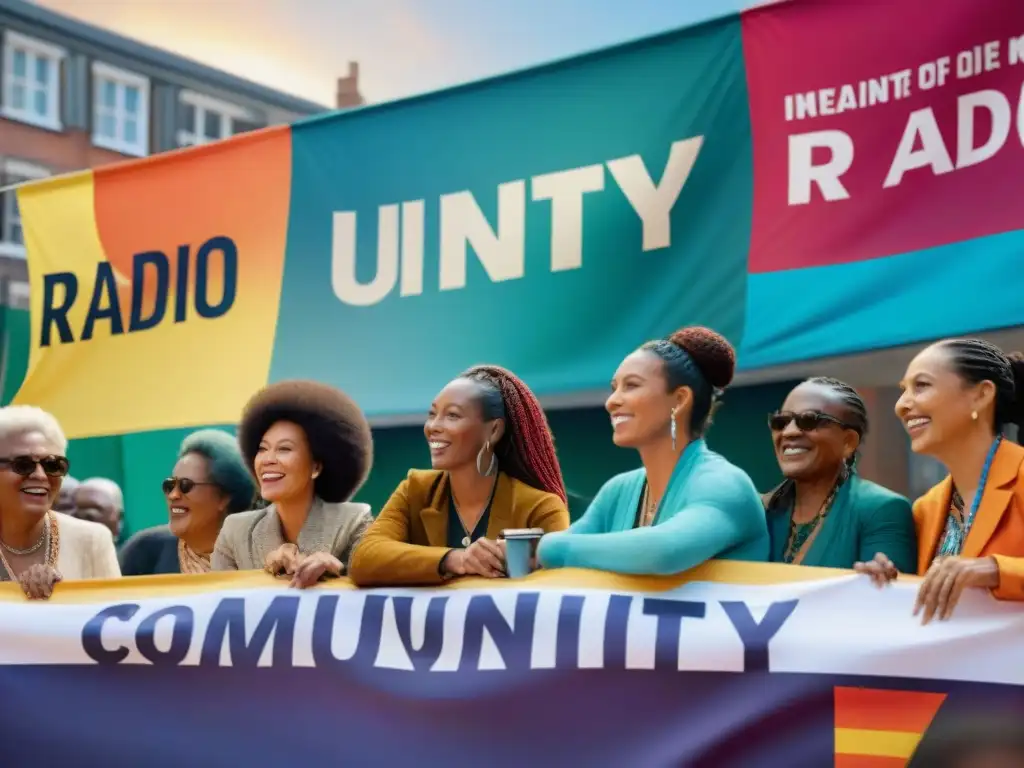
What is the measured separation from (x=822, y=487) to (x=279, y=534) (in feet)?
5.88

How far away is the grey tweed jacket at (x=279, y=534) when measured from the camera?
4.38m

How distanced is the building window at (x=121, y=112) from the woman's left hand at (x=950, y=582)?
87.7ft

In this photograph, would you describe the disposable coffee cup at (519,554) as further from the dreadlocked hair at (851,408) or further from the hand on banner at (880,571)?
the dreadlocked hair at (851,408)

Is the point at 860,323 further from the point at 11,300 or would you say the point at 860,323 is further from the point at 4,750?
the point at 11,300

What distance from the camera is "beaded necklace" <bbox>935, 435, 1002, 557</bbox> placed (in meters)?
3.45

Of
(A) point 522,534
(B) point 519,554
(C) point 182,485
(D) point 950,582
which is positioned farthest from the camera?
(C) point 182,485

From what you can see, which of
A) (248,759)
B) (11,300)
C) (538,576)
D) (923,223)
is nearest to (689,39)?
(923,223)

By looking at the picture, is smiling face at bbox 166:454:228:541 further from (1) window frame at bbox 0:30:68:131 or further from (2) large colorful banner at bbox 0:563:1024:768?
(1) window frame at bbox 0:30:68:131

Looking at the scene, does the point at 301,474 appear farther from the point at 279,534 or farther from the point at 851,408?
the point at 851,408

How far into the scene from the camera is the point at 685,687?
10.9 ft

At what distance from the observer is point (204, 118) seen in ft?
96.7

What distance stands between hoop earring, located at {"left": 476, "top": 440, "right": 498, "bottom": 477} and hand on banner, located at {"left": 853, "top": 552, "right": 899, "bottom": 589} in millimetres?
1220

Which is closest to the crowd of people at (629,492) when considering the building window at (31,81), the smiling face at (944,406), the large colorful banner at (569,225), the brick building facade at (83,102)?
the smiling face at (944,406)

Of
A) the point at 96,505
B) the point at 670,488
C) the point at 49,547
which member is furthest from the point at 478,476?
the point at 96,505
